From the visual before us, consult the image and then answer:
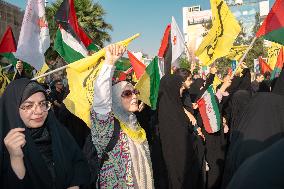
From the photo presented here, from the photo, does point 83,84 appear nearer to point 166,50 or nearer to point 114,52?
point 114,52

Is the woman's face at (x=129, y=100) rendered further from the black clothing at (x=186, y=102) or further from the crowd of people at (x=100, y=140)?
the black clothing at (x=186, y=102)

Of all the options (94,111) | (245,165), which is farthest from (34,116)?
(245,165)

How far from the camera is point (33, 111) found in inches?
104

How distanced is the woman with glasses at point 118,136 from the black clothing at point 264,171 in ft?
5.46

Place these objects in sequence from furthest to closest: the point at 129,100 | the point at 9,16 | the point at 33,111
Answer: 1. the point at 9,16
2. the point at 129,100
3. the point at 33,111

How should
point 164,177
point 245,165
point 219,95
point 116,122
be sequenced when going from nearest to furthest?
point 245,165 → point 116,122 → point 164,177 → point 219,95

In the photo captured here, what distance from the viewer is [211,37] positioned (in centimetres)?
506

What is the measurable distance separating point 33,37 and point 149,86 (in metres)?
1.95

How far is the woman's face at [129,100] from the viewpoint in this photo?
10.6ft

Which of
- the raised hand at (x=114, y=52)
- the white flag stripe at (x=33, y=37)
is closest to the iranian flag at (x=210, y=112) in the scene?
the white flag stripe at (x=33, y=37)

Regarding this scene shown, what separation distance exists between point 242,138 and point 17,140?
4.25 feet

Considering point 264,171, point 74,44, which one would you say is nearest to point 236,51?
point 74,44

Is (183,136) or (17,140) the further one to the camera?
(183,136)

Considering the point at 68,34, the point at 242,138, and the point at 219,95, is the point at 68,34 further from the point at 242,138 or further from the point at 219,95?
→ the point at 242,138
